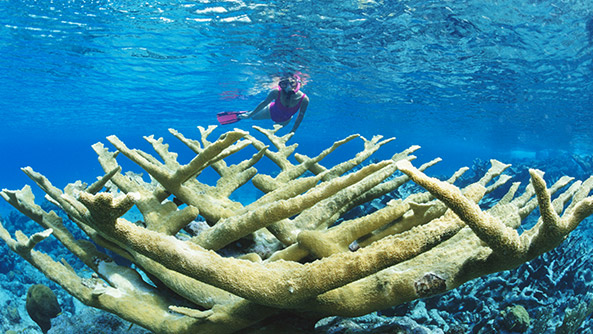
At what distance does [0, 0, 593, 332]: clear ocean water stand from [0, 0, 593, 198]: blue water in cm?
8

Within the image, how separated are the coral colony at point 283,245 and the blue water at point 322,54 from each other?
1244 cm

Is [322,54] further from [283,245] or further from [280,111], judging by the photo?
[283,245]

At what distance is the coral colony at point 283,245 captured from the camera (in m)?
1.31

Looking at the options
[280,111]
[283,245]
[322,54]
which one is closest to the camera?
[283,245]

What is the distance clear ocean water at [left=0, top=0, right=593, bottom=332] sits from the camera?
13727 millimetres

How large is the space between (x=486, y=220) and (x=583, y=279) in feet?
27.6

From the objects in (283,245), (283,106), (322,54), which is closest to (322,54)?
(322,54)

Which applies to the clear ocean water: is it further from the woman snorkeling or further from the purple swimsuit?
the purple swimsuit

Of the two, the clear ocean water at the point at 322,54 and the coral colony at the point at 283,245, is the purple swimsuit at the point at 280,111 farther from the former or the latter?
the coral colony at the point at 283,245

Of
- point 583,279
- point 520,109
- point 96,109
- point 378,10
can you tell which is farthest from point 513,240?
point 96,109

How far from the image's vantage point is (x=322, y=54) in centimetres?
1883

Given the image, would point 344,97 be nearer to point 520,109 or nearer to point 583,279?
point 520,109

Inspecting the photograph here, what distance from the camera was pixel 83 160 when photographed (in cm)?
18038

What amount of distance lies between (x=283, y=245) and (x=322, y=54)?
17995 mm
